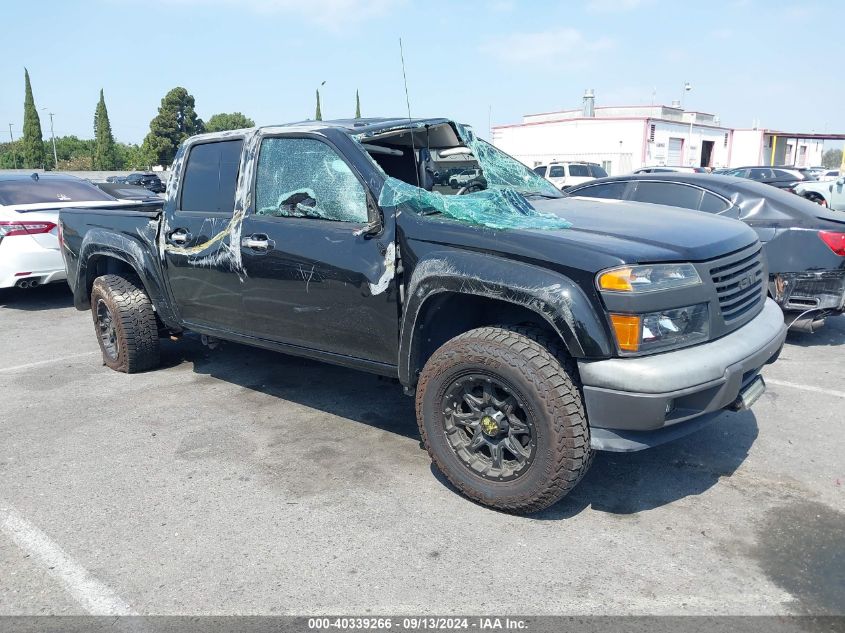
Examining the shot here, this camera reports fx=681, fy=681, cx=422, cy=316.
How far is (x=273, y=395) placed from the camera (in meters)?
5.08

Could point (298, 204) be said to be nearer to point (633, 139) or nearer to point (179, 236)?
point (179, 236)

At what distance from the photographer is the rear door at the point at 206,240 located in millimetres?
4387

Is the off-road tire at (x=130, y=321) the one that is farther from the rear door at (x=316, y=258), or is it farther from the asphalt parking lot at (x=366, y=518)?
the rear door at (x=316, y=258)

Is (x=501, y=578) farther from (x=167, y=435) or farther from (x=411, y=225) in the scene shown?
(x=167, y=435)

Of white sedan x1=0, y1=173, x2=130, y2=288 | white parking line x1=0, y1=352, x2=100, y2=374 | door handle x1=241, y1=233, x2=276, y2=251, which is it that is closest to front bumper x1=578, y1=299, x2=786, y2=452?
door handle x1=241, y1=233, x2=276, y2=251

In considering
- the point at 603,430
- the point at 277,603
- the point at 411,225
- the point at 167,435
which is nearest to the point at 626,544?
the point at 603,430

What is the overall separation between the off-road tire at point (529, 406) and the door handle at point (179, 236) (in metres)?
2.17

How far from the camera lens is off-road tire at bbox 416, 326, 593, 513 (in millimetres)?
2963

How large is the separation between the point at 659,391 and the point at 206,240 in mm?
3025

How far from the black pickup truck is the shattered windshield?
15 mm

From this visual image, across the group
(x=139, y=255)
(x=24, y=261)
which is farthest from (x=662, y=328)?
(x=24, y=261)

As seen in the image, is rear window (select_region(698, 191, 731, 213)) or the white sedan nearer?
rear window (select_region(698, 191, 731, 213))

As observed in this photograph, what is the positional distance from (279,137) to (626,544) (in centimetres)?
299

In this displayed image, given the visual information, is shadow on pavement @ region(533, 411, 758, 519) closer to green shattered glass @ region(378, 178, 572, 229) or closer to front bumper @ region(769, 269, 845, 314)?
green shattered glass @ region(378, 178, 572, 229)
